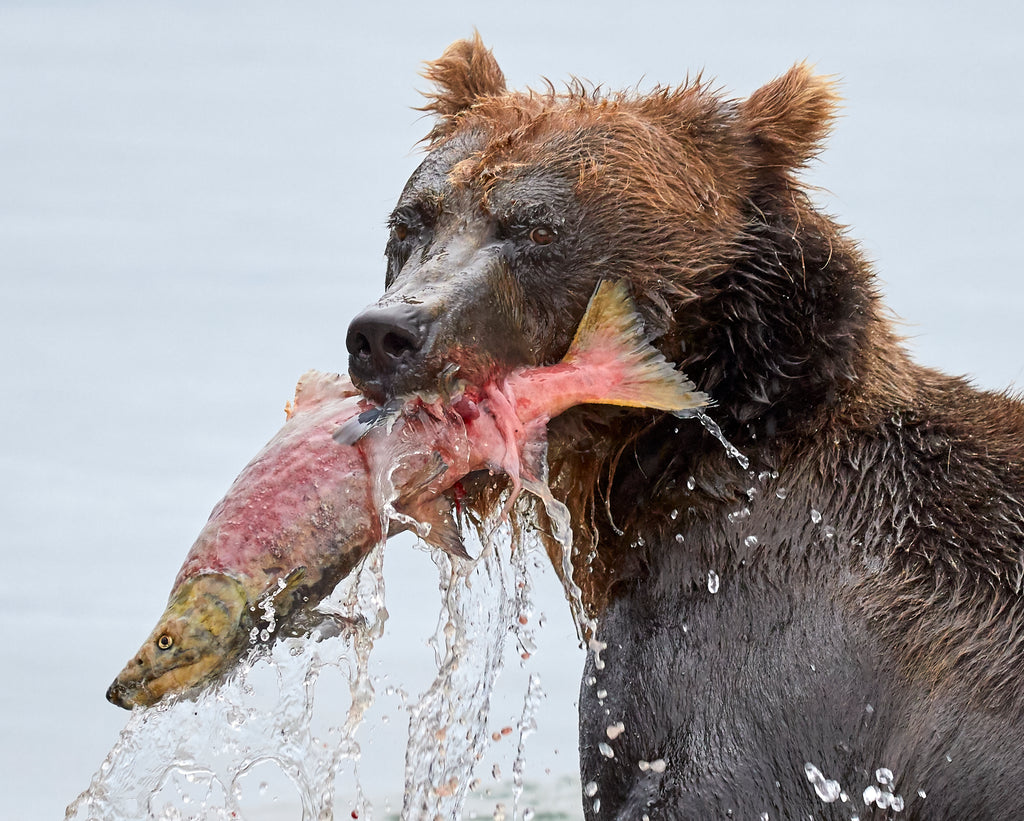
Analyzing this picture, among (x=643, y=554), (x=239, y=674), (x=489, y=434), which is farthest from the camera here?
(x=643, y=554)

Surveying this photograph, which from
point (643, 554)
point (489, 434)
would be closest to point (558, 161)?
point (489, 434)

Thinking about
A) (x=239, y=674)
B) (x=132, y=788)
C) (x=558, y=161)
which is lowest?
(x=132, y=788)

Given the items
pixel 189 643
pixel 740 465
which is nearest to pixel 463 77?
pixel 740 465

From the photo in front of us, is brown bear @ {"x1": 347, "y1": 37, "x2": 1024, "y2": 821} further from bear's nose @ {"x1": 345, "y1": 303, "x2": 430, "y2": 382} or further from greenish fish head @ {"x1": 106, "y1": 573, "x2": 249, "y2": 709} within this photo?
greenish fish head @ {"x1": 106, "y1": 573, "x2": 249, "y2": 709}

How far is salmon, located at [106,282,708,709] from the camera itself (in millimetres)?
3797

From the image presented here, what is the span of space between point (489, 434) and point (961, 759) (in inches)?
62.6

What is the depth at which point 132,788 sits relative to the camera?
4.45 metres

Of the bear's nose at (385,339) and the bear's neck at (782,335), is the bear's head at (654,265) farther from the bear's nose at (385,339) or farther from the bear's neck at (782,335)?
the bear's nose at (385,339)

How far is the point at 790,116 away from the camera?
4812mm

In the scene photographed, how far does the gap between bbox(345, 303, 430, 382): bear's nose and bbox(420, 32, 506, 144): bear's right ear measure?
141cm

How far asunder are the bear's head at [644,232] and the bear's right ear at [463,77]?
1.53ft

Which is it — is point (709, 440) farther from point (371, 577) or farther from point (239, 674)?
point (239, 674)

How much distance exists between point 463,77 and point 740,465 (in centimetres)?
183

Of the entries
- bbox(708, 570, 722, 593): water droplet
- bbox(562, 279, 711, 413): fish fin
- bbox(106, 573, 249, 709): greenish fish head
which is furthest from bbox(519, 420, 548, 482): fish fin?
bbox(106, 573, 249, 709): greenish fish head
